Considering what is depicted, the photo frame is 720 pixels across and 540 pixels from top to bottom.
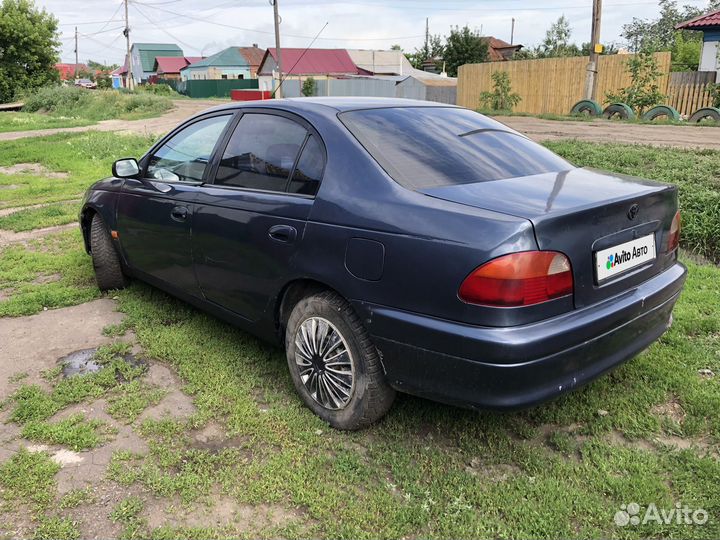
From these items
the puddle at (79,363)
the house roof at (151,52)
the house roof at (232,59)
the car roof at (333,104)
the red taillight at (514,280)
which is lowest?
the puddle at (79,363)

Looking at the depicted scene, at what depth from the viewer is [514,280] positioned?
2195 millimetres

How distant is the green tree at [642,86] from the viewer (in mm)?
17125

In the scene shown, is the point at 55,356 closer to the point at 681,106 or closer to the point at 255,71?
the point at 681,106

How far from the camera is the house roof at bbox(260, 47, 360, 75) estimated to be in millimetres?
55062

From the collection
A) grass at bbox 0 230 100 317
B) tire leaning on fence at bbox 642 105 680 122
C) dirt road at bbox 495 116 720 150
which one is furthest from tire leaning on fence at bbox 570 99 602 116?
grass at bbox 0 230 100 317

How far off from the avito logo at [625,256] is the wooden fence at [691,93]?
1851cm

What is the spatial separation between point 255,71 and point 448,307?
72355 millimetres

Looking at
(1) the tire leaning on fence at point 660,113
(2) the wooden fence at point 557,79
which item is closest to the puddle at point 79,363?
(1) the tire leaning on fence at point 660,113

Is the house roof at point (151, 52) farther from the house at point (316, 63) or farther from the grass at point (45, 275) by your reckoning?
the grass at point (45, 275)

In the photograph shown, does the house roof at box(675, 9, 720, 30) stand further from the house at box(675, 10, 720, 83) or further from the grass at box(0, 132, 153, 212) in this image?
the grass at box(0, 132, 153, 212)

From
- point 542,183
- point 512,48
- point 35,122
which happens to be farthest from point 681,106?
point 512,48

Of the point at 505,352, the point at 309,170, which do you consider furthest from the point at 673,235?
the point at 309,170

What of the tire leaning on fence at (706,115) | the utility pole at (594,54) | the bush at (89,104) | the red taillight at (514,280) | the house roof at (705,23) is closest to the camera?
the red taillight at (514,280)

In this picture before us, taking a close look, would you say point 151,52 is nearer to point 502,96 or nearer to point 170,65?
point 170,65
